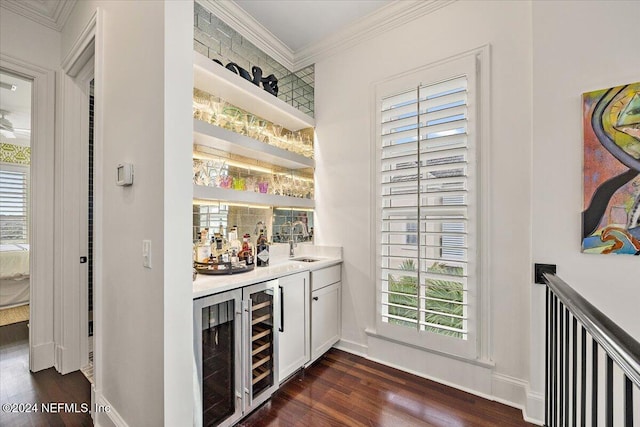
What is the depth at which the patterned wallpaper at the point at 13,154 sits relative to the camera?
4930mm

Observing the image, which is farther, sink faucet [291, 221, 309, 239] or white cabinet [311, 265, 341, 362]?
sink faucet [291, 221, 309, 239]

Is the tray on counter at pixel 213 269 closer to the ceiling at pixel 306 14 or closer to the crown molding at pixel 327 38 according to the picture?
the crown molding at pixel 327 38

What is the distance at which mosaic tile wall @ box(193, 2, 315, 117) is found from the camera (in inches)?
90.0

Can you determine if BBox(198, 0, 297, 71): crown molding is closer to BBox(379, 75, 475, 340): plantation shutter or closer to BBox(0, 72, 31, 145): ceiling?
BBox(379, 75, 475, 340): plantation shutter

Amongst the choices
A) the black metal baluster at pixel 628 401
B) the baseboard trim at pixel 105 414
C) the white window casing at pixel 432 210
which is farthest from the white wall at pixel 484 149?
the baseboard trim at pixel 105 414

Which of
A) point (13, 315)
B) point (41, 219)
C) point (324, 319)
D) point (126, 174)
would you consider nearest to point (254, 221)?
point (324, 319)

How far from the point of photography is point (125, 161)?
4.71ft

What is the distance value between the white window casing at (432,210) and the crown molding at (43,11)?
2.59 meters

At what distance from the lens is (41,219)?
224 centimetres

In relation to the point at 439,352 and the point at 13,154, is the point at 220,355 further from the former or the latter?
the point at 13,154

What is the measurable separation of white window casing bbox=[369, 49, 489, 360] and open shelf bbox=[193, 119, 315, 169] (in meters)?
0.84

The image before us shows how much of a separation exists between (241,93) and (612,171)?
254cm

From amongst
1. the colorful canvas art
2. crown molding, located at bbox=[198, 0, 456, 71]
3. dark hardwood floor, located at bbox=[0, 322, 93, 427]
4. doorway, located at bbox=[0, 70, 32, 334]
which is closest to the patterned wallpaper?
doorway, located at bbox=[0, 70, 32, 334]

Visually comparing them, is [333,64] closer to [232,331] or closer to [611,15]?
[611,15]
